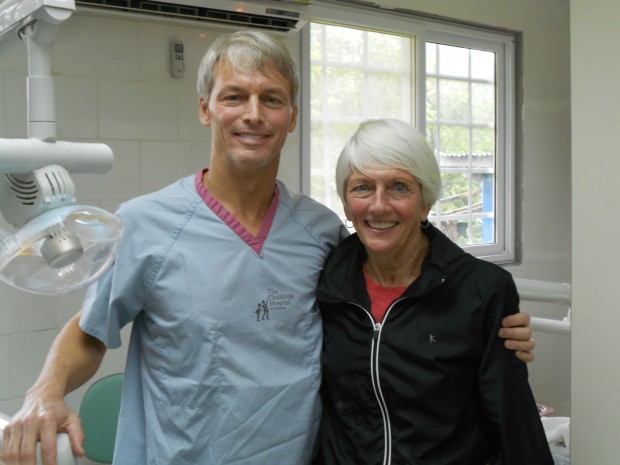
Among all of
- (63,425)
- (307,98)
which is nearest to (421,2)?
(307,98)

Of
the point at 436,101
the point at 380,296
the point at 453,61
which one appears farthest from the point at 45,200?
the point at 453,61

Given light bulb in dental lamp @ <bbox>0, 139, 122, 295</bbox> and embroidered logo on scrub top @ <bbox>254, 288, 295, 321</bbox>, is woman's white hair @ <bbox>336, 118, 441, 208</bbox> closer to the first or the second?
embroidered logo on scrub top @ <bbox>254, 288, 295, 321</bbox>

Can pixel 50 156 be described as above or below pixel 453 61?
below

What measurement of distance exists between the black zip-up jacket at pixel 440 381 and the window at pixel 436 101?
164 cm

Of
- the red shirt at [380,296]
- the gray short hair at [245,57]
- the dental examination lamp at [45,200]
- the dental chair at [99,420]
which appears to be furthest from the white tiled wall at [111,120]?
the dental examination lamp at [45,200]

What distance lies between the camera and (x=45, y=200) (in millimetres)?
740

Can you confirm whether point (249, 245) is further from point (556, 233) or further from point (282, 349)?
point (556, 233)

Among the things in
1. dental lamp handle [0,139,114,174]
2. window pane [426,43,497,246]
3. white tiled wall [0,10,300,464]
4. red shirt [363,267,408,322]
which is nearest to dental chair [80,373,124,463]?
white tiled wall [0,10,300,464]

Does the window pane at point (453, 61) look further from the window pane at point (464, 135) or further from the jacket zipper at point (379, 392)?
the jacket zipper at point (379, 392)

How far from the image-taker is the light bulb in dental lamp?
28.9 inches

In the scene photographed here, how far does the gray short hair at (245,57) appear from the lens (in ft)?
4.37

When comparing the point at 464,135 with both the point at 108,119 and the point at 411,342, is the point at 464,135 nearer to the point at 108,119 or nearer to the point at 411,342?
the point at 108,119

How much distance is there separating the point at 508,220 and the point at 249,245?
2.90 metres

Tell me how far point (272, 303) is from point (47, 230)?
0.66 m
